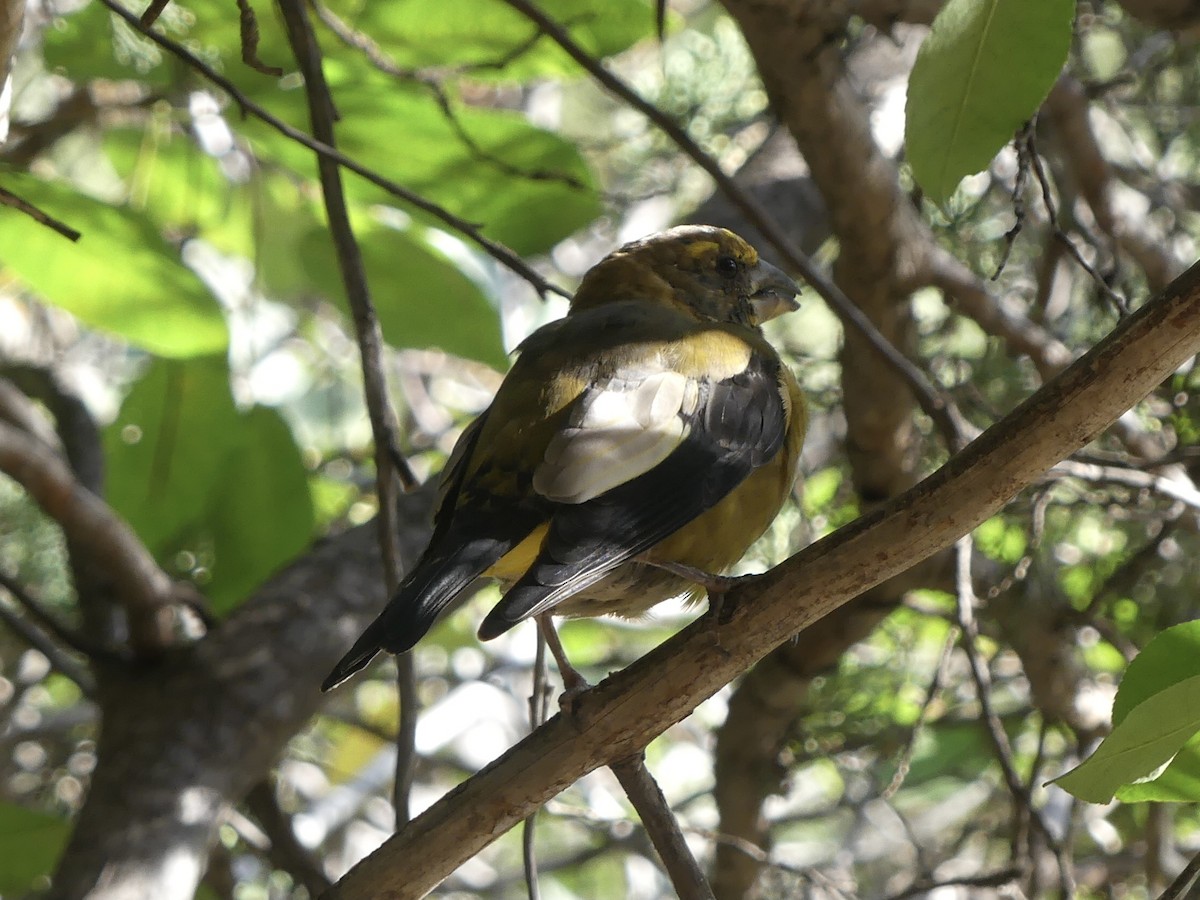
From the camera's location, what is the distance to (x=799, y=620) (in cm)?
196

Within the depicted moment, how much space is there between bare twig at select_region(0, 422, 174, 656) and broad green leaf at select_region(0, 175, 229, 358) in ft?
2.14

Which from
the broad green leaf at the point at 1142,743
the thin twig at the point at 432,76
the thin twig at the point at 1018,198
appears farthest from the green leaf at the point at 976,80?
the thin twig at the point at 432,76

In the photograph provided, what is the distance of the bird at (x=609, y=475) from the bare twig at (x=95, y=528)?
1060 millimetres

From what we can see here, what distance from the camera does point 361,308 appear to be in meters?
2.60

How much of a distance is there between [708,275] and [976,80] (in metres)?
1.69

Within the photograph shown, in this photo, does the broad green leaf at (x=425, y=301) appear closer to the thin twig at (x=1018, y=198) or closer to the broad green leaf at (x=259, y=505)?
the broad green leaf at (x=259, y=505)

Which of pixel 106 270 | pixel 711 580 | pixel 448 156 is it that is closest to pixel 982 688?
pixel 711 580

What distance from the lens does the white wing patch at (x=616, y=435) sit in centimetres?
240

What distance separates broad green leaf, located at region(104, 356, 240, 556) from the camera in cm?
367

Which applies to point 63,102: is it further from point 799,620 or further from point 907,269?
point 799,620

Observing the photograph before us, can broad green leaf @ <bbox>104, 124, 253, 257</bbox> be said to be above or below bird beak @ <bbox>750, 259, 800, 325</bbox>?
above

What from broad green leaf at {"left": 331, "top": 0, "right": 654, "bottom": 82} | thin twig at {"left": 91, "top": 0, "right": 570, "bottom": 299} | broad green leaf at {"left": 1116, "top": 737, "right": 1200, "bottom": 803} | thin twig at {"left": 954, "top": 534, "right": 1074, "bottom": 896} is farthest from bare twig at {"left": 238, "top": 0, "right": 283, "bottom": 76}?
broad green leaf at {"left": 1116, "top": 737, "right": 1200, "bottom": 803}

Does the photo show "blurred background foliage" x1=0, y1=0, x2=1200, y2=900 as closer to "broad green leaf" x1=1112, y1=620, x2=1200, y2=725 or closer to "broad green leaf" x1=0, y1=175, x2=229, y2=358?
"broad green leaf" x1=0, y1=175, x2=229, y2=358

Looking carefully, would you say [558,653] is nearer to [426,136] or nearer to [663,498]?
[663,498]
